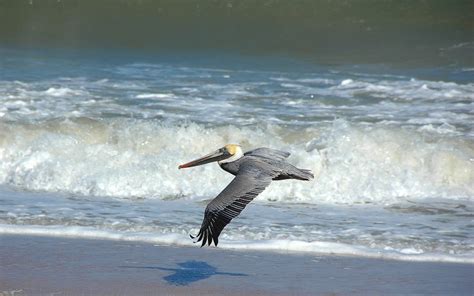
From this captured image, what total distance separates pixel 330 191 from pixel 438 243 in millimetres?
2279

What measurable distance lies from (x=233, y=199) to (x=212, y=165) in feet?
12.5

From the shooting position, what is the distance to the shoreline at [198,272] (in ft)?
20.6

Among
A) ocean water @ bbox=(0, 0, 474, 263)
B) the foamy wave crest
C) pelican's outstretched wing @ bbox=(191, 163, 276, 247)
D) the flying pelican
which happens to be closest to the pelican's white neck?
the flying pelican

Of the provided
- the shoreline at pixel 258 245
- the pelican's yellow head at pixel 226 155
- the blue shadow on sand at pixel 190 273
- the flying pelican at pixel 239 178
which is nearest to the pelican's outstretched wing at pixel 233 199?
the flying pelican at pixel 239 178

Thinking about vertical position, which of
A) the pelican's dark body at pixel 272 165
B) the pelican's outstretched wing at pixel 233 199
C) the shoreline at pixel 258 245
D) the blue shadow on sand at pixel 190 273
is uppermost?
the pelican's dark body at pixel 272 165

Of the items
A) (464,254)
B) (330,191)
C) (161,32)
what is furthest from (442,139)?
(161,32)

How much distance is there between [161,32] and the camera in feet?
60.4

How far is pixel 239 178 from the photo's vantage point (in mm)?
6711

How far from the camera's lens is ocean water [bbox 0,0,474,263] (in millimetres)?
8125

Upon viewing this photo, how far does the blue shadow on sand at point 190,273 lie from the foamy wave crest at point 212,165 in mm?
2562

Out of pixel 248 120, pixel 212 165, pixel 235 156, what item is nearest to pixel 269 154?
pixel 235 156

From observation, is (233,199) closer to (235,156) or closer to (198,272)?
(198,272)

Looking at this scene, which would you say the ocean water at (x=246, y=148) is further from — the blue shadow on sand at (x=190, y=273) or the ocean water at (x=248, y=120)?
the blue shadow on sand at (x=190, y=273)

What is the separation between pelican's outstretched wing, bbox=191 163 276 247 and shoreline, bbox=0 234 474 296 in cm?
38
